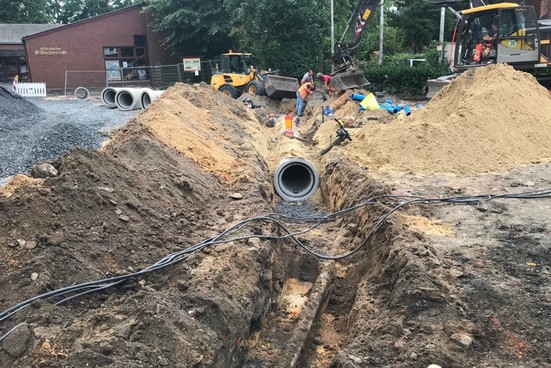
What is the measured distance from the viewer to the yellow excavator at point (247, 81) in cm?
2017

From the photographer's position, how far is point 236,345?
4000mm

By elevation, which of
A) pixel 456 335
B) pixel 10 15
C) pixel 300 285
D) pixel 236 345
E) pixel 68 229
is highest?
pixel 10 15

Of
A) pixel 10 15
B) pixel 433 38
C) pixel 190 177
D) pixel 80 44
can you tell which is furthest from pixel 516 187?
pixel 10 15

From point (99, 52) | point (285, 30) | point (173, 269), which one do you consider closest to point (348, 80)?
point (285, 30)

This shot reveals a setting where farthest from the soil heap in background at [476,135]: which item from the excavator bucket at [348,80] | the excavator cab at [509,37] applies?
the excavator bucket at [348,80]

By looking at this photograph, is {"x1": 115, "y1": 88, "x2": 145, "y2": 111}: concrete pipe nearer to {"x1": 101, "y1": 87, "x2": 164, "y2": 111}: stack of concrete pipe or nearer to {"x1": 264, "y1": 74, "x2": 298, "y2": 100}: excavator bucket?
{"x1": 101, "y1": 87, "x2": 164, "y2": 111}: stack of concrete pipe

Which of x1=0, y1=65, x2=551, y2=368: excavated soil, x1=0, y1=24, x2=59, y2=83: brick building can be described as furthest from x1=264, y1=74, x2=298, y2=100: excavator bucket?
x1=0, y1=24, x2=59, y2=83: brick building

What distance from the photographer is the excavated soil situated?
337 centimetres

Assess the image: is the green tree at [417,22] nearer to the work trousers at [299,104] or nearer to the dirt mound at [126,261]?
the work trousers at [299,104]

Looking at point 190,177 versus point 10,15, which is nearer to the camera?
point 190,177

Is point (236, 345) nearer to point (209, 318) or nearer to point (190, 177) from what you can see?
point (209, 318)

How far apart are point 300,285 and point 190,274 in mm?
1914

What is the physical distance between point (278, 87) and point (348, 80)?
11.5 feet

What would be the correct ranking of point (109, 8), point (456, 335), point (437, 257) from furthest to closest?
1. point (109, 8)
2. point (437, 257)
3. point (456, 335)
